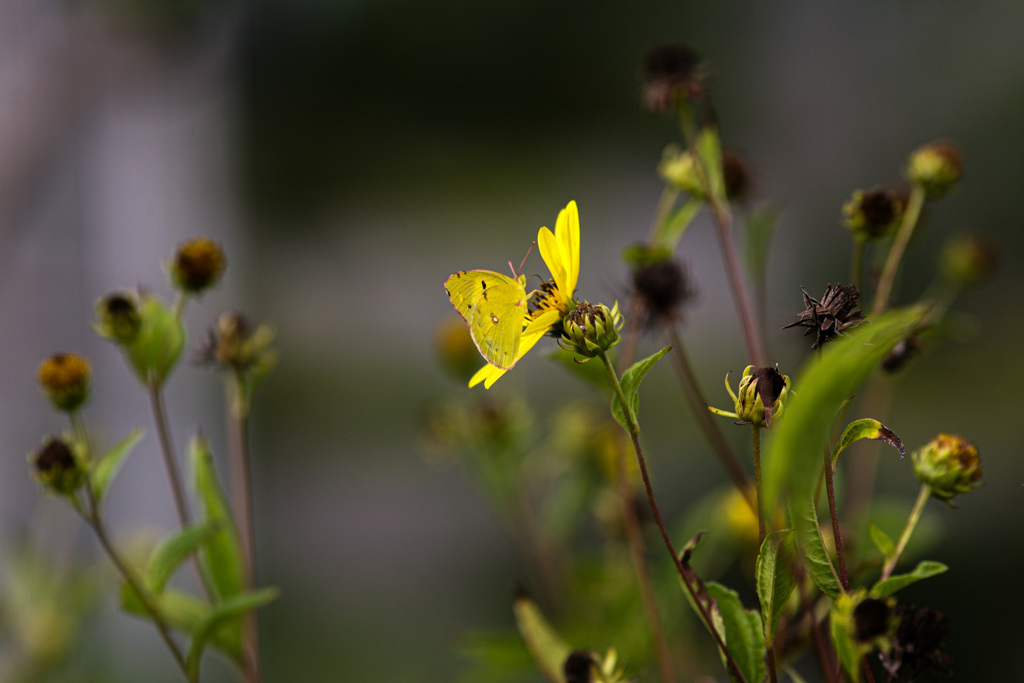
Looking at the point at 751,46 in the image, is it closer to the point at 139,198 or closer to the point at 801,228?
the point at 801,228

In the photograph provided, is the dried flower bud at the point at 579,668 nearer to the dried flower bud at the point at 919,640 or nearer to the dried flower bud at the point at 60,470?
the dried flower bud at the point at 919,640

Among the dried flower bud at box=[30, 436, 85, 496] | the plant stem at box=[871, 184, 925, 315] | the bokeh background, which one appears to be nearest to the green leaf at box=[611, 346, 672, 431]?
the plant stem at box=[871, 184, 925, 315]

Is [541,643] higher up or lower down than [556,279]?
lower down

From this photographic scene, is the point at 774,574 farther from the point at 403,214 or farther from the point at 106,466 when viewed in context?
the point at 403,214

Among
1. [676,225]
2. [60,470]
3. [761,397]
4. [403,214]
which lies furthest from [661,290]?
[403,214]

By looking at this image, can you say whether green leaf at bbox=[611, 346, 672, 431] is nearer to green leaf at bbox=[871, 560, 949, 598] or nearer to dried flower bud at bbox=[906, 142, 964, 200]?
green leaf at bbox=[871, 560, 949, 598]

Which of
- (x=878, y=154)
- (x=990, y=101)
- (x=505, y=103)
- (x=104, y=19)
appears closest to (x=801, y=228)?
(x=878, y=154)
